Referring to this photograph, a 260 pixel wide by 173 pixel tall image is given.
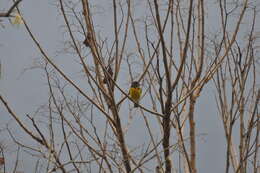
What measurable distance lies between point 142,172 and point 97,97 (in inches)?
22.2

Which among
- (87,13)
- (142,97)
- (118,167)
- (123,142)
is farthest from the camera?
(142,97)

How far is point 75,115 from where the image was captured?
2.50 m

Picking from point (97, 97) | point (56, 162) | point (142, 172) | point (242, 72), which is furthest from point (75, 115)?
point (242, 72)

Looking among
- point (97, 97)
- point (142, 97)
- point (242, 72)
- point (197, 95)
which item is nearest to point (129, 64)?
point (142, 97)

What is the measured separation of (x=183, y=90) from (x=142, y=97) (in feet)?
1.00

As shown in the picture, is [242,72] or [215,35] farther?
[215,35]

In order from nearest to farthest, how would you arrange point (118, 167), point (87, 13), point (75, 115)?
point (87, 13), point (118, 167), point (75, 115)

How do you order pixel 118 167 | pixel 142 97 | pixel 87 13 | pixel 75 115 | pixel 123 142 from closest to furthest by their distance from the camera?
1. pixel 87 13
2. pixel 123 142
3. pixel 118 167
4. pixel 142 97
5. pixel 75 115

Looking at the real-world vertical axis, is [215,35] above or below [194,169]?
above

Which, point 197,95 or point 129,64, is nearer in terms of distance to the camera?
point 197,95

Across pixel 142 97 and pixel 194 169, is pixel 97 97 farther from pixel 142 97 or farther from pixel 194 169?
pixel 194 169

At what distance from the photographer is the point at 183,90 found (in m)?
2.22

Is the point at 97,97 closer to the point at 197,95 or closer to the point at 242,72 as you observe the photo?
the point at 197,95

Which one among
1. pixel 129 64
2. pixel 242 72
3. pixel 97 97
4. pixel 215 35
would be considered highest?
pixel 215 35
